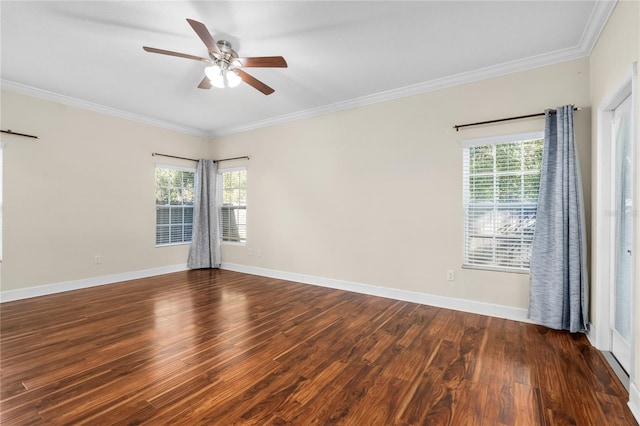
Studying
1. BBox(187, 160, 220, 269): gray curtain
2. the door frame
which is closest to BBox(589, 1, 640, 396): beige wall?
the door frame

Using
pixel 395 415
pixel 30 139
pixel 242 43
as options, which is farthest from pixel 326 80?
pixel 30 139

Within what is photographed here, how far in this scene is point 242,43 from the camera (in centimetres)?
293

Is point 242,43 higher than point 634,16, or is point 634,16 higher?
point 242,43

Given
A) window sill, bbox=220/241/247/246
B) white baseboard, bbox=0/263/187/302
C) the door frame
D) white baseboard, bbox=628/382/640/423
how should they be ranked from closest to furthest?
1. white baseboard, bbox=628/382/640/423
2. the door frame
3. white baseboard, bbox=0/263/187/302
4. window sill, bbox=220/241/247/246

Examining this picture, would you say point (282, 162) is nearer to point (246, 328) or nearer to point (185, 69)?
point (185, 69)

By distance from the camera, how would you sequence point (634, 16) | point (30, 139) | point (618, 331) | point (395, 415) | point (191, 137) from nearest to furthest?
point (395, 415), point (634, 16), point (618, 331), point (30, 139), point (191, 137)

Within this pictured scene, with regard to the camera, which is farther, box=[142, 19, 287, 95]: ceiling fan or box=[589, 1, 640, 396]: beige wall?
box=[142, 19, 287, 95]: ceiling fan

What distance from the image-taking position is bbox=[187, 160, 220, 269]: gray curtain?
6039mm

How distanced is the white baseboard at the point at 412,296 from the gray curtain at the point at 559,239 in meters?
0.28

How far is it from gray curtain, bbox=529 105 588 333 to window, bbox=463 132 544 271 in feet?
0.69

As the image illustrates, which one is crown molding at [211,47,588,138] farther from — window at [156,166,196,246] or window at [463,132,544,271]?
window at [156,166,196,246]

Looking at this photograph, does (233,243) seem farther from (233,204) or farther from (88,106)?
(88,106)

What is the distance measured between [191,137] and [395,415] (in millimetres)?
6082

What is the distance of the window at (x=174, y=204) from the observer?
5.65 meters
